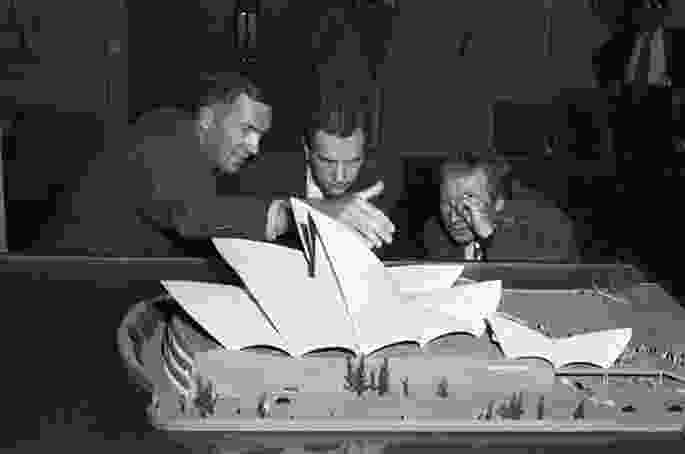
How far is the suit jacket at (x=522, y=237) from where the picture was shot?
8.46 feet

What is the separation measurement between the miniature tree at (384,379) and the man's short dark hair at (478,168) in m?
1.00

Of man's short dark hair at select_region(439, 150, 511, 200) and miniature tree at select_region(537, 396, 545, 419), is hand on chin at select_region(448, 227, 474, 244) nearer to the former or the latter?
man's short dark hair at select_region(439, 150, 511, 200)

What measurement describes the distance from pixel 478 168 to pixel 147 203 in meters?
0.78

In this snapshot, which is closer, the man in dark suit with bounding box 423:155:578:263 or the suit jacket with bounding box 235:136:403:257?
the man in dark suit with bounding box 423:155:578:263

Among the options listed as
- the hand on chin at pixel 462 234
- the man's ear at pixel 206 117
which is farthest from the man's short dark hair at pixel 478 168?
the man's ear at pixel 206 117

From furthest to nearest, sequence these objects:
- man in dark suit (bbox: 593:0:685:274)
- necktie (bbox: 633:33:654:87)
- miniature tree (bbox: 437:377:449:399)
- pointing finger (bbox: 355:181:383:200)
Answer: necktie (bbox: 633:33:654:87), man in dark suit (bbox: 593:0:685:274), pointing finger (bbox: 355:181:383:200), miniature tree (bbox: 437:377:449:399)

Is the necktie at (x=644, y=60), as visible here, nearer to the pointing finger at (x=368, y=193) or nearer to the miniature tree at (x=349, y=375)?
the pointing finger at (x=368, y=193)

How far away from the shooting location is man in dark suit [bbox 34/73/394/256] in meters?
2.47

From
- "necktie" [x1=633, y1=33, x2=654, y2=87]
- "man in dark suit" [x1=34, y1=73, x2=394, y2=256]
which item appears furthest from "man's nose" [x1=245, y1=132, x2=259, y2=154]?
"necktie" [x1=633, y1=33, x2=654, y2=87]

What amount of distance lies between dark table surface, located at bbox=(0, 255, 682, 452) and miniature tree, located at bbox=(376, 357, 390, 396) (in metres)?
0.32

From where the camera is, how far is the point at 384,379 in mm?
1628

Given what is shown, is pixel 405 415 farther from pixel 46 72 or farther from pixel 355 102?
pixel 46 72

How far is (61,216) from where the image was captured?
2645mm

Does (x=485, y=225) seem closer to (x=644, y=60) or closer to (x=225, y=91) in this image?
(x=225, y=91)
